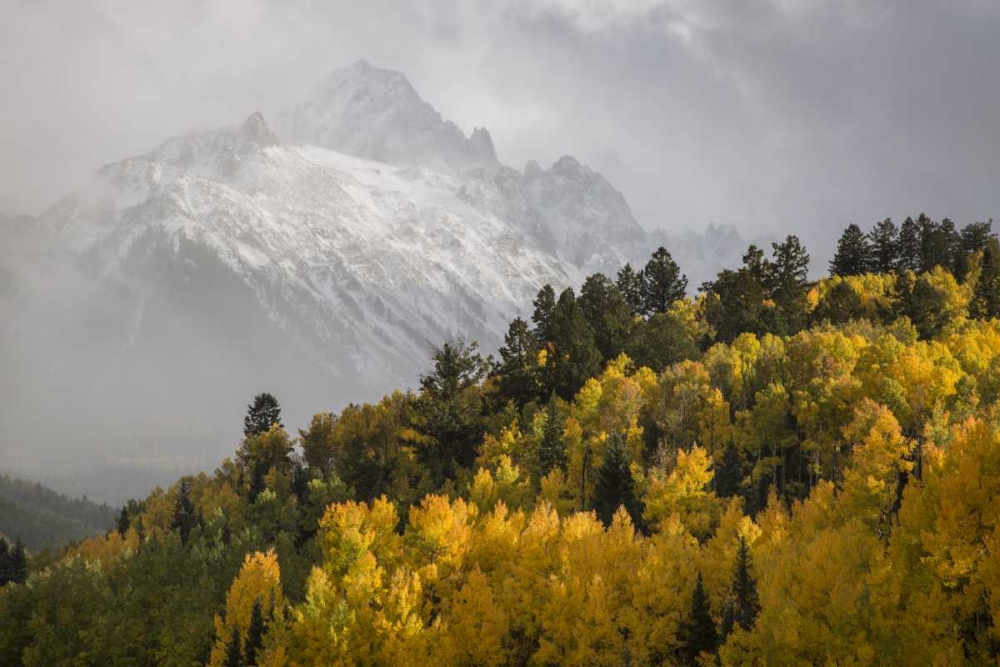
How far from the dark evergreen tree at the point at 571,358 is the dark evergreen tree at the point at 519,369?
6.32ft

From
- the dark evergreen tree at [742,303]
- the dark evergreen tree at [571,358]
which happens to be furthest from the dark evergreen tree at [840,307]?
the dark evergreen tree at [571,358]

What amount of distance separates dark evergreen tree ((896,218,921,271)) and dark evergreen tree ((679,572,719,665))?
10273 cm

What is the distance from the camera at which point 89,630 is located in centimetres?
6175

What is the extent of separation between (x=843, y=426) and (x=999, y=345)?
999 inches

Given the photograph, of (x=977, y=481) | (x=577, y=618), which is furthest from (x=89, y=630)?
(x=977, y=481)

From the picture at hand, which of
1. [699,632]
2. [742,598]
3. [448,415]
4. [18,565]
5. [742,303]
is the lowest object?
[18,565]

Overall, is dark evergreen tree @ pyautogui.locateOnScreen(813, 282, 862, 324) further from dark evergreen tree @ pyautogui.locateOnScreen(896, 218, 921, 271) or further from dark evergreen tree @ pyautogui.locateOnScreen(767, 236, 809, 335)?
dark evergreen tree @ pyautogui.locateOnScreen(896, 218, 921, 271)

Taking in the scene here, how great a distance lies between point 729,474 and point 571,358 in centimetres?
2888

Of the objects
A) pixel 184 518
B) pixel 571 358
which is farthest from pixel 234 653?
pixel 571 358

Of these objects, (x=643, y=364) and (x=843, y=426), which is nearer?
(x=843, y=426)

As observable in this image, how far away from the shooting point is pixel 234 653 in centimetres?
5422

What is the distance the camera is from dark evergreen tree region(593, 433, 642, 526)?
65500 mm

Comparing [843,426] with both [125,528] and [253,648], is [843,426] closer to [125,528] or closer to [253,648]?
[253,648]

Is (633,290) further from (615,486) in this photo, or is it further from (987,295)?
(615,486)
